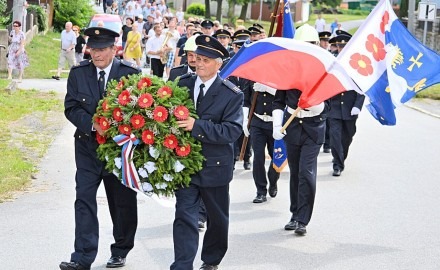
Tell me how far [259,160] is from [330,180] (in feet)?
7.54

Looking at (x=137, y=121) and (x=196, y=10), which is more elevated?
(x=137, y=121)

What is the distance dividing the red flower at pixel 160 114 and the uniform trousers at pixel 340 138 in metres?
6.89

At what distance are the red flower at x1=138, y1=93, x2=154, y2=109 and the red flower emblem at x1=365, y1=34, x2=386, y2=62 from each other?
3886 millimetres

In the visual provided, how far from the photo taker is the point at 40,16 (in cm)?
3816

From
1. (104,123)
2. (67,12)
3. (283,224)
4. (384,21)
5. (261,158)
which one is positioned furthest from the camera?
(67,12)

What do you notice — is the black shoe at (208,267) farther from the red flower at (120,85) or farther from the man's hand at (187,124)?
the red flower at (120,85)

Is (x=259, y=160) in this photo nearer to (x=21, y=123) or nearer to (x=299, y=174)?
(x=299, y=174)

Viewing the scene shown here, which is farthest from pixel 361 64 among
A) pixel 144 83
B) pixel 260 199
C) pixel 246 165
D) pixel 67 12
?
pixel 67 12

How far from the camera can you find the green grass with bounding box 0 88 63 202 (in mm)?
12047

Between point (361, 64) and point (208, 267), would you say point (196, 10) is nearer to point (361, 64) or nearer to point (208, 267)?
point (361, 64)

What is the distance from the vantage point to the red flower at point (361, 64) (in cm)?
1018

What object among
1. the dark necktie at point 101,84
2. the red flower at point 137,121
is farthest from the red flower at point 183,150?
the dark necktie at point 101,84

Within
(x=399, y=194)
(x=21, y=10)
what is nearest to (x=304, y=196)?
(x=399, y=194)

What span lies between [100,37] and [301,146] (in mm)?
2889
